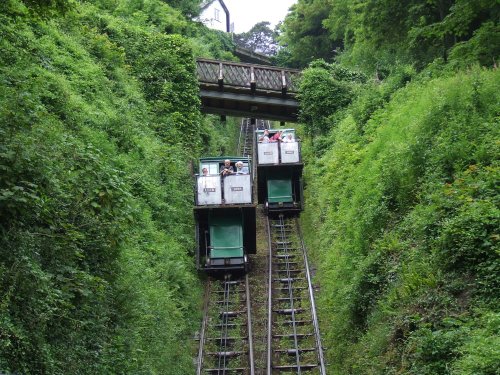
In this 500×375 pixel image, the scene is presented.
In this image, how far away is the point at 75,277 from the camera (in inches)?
382

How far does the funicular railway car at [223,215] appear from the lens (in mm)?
19547

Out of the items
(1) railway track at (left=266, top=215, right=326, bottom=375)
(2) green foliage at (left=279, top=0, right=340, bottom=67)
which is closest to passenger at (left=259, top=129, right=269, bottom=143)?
(1) railway track at (left=266, top=215, right=326, bottom=375)

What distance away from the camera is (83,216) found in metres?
10.6

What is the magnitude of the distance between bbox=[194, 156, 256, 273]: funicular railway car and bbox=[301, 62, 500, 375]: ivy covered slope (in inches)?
92.5

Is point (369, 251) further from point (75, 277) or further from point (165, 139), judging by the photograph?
point (165, 139)

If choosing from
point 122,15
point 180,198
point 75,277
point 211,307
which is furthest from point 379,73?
point 75,277

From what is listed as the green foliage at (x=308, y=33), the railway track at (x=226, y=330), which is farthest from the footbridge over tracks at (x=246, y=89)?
the green foliage at (x=308, y=33)

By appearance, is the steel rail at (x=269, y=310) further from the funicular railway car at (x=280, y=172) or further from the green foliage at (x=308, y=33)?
the green foliage at (x=308, y=33)

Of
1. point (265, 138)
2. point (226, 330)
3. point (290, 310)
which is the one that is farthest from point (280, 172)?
point (226, 330)

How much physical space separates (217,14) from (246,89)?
40.3 meters

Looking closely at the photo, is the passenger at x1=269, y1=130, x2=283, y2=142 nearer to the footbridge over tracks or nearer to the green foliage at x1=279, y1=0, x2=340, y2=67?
the footbridge over tracks

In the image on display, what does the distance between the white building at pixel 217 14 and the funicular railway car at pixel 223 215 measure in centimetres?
4356

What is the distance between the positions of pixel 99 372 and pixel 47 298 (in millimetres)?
1615

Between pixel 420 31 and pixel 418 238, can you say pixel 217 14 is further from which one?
pixel 418 238
